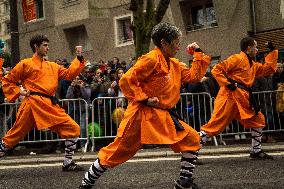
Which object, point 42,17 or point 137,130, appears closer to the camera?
point 137,130

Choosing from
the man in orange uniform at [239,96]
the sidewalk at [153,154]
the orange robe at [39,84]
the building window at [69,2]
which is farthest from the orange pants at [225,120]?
the building window at [69,2]

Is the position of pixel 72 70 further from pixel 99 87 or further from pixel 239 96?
pixel 99 87

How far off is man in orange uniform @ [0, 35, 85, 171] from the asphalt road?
587 millimetres

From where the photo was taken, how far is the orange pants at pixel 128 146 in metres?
5.43

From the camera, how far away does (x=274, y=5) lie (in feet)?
71.5

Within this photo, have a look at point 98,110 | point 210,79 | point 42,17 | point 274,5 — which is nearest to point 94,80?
point 98,110

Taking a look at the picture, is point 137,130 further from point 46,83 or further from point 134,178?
point 46,83

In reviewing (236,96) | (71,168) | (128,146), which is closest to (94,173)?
(128,146)

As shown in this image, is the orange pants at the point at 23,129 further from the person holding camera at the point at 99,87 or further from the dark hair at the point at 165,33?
the person holding camera at the point at 99,87

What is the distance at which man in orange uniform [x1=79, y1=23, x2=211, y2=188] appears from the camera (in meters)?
5.41

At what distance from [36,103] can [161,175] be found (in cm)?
241

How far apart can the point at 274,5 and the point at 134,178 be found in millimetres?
16655

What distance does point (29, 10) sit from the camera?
55.8 ft

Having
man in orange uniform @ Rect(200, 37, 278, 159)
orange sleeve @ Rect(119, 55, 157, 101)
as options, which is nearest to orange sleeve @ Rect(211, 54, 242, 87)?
man in orange uniform @ Rect(200, 37, 278, 159)
